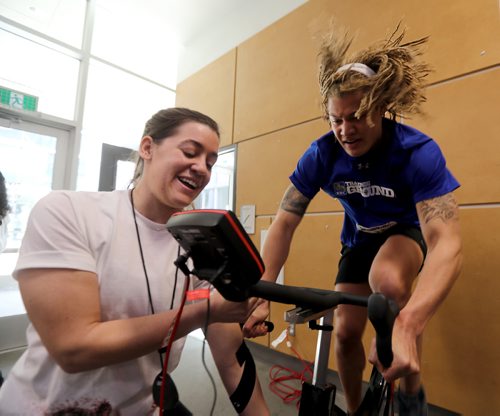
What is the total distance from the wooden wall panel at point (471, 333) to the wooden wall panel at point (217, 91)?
1994mm

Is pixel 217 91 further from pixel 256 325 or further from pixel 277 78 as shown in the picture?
pixel 256 325

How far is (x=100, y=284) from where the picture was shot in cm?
74

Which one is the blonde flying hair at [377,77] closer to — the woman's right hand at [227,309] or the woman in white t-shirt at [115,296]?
the woman in white t-shirt at [115,296]

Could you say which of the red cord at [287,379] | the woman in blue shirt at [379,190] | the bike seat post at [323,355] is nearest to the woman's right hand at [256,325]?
the woman in blue shirt at [379,190]

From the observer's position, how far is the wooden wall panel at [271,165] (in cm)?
218

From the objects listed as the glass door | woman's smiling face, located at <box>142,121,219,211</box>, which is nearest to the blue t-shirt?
woman's smiling face, located at <box>142,121,219,211</box>

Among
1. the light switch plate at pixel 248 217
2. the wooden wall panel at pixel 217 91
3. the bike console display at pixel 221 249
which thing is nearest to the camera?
the bike console display at pixel 221 249

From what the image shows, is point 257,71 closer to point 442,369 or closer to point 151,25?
point 151,25

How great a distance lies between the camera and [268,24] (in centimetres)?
269

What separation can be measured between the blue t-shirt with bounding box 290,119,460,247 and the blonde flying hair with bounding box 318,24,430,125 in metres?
0.11

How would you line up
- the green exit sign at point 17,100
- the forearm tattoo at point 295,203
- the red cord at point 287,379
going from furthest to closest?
the green exit sign at point 17,100
the red cord at point 287,379
the forearm tattoo at point 295,203

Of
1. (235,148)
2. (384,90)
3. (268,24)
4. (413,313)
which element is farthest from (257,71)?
(413,313)

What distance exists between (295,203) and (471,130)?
3.28 ft

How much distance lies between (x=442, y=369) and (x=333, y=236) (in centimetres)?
86
